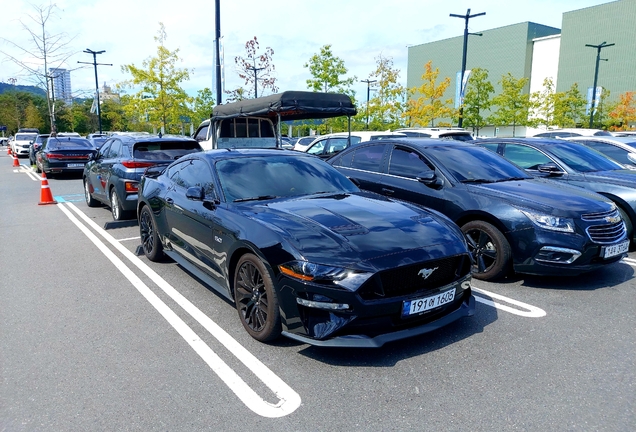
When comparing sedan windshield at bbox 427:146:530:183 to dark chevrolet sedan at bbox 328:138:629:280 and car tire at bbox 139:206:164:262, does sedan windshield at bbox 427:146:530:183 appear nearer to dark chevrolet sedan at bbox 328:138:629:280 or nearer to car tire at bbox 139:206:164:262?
dark chevrolet sedan at bbox 328:138:629:280

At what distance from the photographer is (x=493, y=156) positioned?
668cm

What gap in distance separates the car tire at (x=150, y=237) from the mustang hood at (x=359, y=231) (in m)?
2.49

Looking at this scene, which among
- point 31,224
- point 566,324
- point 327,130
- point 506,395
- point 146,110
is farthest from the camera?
point 327,130

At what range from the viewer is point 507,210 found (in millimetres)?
5277

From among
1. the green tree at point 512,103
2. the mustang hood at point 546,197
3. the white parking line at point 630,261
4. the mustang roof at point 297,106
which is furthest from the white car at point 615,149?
the green tree at point 512,103

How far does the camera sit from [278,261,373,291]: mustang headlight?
3297 mm

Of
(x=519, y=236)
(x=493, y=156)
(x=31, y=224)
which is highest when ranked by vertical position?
(x=493, y=156)

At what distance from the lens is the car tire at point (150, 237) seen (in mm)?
6225

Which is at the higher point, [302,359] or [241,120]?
[241,120]

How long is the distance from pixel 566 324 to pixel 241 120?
13.0 metres

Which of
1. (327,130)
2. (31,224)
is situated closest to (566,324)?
(31,224)

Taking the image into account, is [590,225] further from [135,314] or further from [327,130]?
[327,130]

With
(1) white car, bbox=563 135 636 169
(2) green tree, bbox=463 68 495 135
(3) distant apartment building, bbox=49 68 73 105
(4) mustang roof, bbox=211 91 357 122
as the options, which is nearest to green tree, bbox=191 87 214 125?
(3) distant apartment building, bbox=49 68 73 105

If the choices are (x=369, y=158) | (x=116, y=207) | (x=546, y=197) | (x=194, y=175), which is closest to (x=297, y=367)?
(x=194, y=175)
